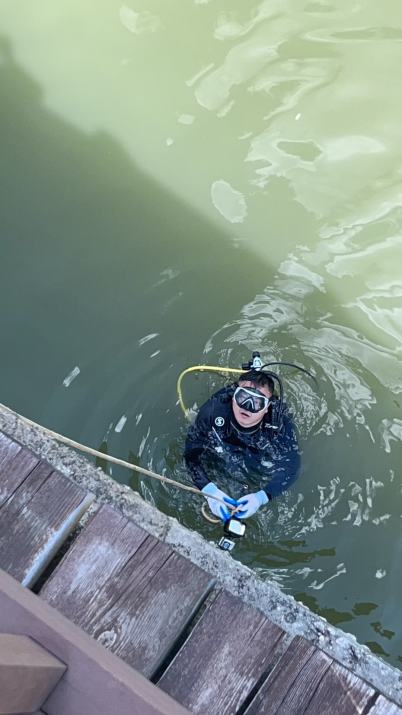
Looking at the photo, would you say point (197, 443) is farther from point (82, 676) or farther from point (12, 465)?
point (82, 676)

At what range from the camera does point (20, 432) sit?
3.10 metres

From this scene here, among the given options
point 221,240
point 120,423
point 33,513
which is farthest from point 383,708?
point 221,240

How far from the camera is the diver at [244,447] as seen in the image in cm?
393

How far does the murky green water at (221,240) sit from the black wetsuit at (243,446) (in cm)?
27

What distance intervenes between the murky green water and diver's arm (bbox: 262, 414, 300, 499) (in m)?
0.38

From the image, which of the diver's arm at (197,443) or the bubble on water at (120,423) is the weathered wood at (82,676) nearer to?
the diver's arm at (197,443)

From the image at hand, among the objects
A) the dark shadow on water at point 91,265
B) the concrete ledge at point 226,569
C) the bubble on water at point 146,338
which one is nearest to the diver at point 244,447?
the dark shadow on water at point 91,265

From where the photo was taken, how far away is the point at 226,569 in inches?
109

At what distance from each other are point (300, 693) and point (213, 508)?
5.11 feet

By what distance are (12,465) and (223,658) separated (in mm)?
1186

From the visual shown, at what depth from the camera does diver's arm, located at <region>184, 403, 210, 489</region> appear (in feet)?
14.1

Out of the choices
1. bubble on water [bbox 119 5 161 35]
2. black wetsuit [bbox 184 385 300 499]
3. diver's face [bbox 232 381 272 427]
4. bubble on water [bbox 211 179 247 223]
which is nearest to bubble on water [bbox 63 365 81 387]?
black wetsuit [bbox 184 385 300 499]

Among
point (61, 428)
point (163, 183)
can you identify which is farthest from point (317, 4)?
point (61, 428)

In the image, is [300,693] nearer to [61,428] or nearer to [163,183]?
[61,428]
